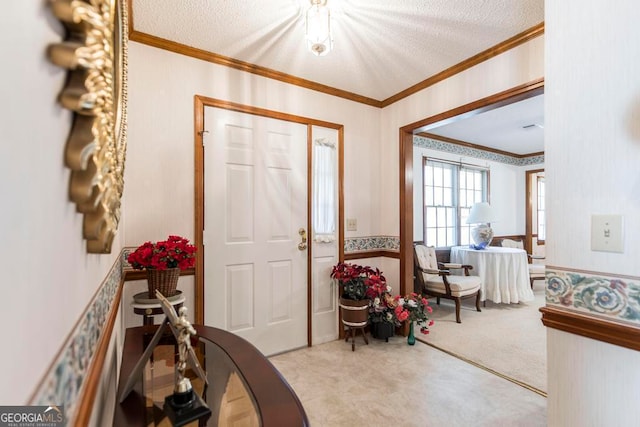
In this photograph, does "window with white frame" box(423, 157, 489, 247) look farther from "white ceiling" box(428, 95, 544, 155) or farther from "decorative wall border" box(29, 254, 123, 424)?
"decorative wall border" box(29, 254, 123, 424)

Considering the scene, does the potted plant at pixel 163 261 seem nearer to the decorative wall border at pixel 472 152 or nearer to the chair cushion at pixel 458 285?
the chair cushion at pixel 458 285

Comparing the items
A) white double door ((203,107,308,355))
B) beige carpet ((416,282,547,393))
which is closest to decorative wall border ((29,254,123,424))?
white double door ((203,107,308,355))

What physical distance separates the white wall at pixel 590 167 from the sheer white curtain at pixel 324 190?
1.91 meters

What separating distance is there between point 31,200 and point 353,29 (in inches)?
85.1

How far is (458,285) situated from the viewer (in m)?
3.68

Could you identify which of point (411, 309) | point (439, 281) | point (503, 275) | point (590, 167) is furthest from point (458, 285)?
point (590, 167)

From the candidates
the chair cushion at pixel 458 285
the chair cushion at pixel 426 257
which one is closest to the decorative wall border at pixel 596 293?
the chair cushion at pixel 458 285

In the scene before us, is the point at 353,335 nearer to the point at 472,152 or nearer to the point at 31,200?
the point at 31,200

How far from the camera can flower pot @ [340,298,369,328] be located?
2.77m

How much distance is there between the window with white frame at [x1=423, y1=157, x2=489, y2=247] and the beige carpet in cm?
109

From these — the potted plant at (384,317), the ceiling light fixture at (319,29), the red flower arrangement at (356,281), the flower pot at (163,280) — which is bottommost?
the potted plant at (384,317)

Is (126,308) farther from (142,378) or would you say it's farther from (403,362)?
(403,362)

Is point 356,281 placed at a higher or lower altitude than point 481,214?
lower

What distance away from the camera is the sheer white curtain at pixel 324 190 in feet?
9.46
